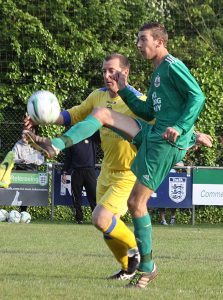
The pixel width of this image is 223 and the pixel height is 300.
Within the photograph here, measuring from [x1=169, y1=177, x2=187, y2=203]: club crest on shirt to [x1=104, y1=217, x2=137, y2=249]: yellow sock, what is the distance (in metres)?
10.0

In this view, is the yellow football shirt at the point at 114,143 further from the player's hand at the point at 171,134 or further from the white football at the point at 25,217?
the white football at the point at 25,217

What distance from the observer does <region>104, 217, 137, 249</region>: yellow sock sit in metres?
8.31

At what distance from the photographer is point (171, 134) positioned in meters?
7.28

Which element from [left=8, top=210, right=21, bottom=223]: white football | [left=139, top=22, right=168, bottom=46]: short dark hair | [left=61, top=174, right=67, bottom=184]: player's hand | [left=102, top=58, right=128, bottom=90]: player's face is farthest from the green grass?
[left=61, top=174, right=67, bottom=184]: player's hand

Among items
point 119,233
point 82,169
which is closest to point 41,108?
point 119,233

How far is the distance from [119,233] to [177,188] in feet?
33.5

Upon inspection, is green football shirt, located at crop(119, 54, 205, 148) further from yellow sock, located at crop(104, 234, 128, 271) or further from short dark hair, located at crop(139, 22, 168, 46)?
yellow sock, located at crop(104, 234, 128, 271)


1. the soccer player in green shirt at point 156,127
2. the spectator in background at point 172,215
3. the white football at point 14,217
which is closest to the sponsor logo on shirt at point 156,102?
the soccer player in green shirt at point 156,127

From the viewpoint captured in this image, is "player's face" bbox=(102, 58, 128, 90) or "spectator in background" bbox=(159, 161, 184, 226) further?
"spectator in background" bbox=(159, 161, 184, 226)

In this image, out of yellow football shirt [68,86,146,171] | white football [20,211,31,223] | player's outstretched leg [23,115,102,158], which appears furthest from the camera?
white football [20,211,31,223]

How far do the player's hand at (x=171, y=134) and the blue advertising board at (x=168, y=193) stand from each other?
36.3 feet

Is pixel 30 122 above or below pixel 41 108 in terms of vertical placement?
below

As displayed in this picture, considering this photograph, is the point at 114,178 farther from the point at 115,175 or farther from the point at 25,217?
the point at 25,217

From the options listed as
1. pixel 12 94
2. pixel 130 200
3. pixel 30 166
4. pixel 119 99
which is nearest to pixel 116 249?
pixel 130 200
